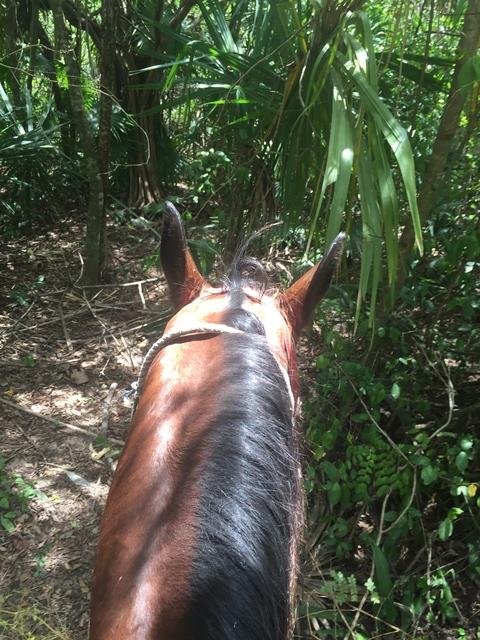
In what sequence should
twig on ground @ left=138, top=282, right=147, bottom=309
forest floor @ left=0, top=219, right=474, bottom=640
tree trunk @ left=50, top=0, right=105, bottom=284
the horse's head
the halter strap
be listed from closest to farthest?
1. the halter strap
2. the horse's head
3. forest floor @ left=0, top=219, right=474, bottom=640
4. tree trunk @ left=50, top=0, right=105, bottom=284
5. twig on ground @ left=138, top=282, right=147, bottom=309

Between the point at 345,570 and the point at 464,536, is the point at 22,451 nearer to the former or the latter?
the point at 345,570

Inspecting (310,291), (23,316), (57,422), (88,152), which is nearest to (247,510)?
(310,291)

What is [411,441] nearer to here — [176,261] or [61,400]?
[176,261]

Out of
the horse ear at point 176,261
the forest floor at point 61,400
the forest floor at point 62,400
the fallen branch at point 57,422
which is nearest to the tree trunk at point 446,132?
the forest floor at point 62,400

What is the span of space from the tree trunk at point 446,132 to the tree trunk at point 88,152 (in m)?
2.16

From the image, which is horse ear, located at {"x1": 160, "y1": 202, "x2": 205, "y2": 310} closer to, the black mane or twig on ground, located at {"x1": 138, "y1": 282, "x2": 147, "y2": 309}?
the black mane

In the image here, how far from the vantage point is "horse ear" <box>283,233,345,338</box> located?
1.44 meters

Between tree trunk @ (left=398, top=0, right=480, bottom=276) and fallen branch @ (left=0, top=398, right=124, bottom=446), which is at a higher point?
tree trunk @ (left=398, top=0, right=480, bottom=276)

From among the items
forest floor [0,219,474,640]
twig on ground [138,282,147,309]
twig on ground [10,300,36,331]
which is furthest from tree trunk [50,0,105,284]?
twig on ground [10,300,36,331]

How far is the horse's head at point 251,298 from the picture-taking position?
4.17ft

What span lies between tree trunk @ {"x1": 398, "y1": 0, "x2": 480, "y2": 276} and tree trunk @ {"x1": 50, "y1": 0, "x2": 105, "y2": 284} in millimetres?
2158

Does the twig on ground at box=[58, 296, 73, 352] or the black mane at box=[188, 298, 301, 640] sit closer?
the black mane at box=[188, 298, 301, 640]

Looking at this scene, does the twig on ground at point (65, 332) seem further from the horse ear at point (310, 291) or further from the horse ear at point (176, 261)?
the horse ear at point (310, 291)

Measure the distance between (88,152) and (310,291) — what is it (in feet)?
9.67
